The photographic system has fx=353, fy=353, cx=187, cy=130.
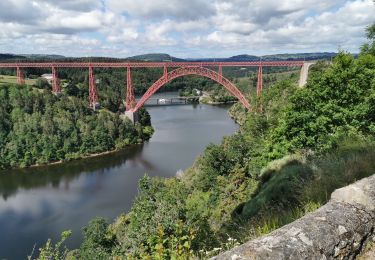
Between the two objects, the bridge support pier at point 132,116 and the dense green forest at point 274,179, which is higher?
the dense green forest at point 274,179

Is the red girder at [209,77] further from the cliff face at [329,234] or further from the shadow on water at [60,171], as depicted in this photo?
the cliff face at [329,234]

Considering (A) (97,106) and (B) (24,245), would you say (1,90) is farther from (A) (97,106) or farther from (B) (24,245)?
(B) (24,245)

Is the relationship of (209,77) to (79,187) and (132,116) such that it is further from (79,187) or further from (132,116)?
(79,187)

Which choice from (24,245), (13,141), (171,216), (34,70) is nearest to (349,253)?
(171,216)

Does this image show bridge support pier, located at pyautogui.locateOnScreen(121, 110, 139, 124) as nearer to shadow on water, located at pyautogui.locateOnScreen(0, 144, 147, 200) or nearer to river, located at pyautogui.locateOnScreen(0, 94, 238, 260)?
river, located at pyautogui.locateOnScreen(0, 94, 238, 260)

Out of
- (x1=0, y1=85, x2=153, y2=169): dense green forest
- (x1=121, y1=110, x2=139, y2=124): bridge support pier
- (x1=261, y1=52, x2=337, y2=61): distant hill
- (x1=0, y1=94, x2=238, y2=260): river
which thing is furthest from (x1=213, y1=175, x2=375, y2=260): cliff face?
(x1=261, y1=52, x2=337, y2=61): distant hill

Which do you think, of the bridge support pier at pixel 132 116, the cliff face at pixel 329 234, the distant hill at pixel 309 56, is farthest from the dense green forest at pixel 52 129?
the cliff face at pixel 329 234

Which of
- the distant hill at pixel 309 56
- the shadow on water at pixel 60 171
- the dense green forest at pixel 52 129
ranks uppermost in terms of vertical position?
the distant hill at pixel 309 56

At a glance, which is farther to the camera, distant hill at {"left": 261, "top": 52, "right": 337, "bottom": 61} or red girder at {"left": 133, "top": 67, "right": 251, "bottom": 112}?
distant hill at {"left": 261, "top": 52, "right": 337, "bottom": 61}
